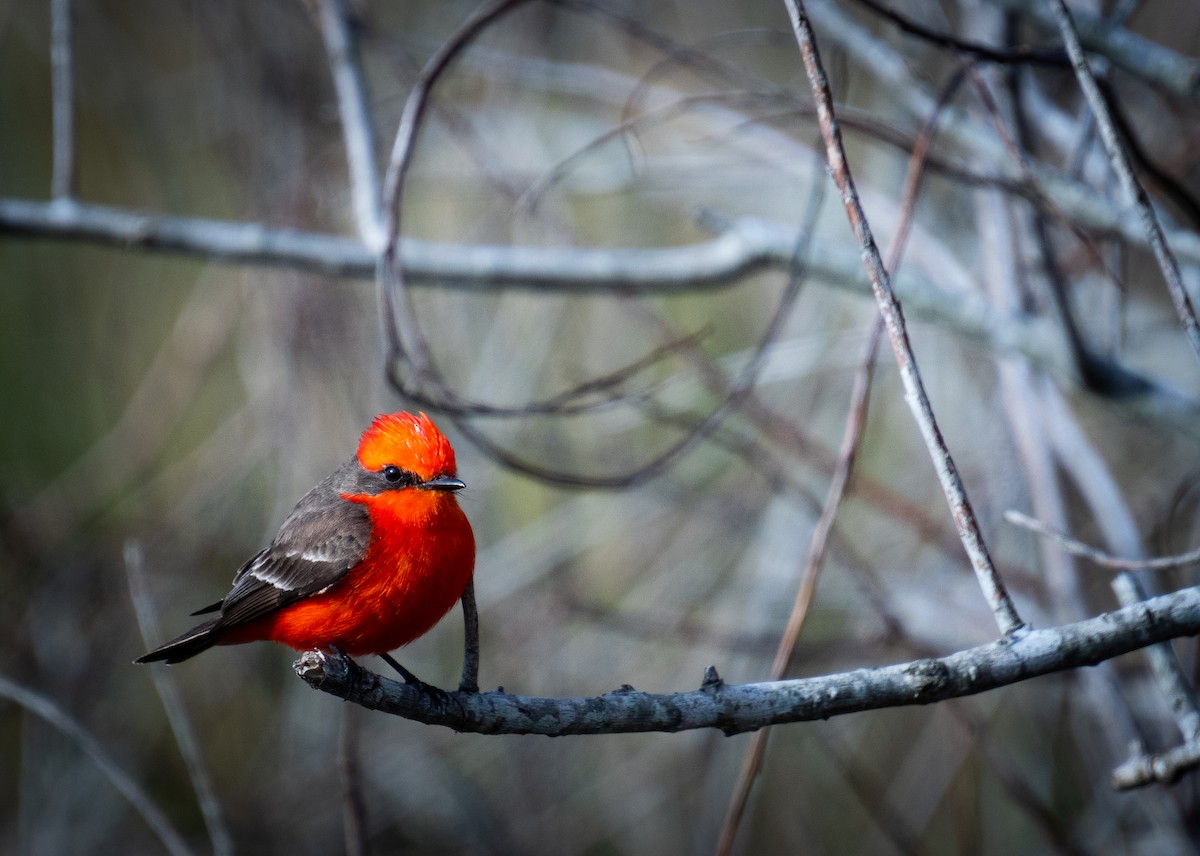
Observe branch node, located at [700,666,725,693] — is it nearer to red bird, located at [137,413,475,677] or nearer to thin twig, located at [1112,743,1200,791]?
red bird, located at [137,413,475,677]

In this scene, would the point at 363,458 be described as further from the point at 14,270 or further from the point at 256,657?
the point at 14,270

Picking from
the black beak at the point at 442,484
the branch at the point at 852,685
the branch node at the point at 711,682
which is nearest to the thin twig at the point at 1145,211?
the branch at the point at 852,685

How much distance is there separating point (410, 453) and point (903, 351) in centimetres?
147

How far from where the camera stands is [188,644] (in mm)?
2857

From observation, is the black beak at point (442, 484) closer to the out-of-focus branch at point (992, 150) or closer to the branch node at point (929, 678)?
the branch node at point (929, 678)

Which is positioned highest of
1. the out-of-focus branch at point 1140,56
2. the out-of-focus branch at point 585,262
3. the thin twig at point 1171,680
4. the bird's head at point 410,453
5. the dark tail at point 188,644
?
the out-of-focus branch at point 1140,56

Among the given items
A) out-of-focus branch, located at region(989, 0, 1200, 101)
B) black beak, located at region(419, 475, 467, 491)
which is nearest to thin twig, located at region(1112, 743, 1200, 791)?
black beak, located at region(419, 475, 467, 491)

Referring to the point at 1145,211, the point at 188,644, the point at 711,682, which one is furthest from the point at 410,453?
the point at 1145,211

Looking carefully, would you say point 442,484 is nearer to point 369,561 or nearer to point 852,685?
point 369,561

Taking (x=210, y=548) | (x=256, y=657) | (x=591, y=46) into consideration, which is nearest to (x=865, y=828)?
(x=256, y=657)

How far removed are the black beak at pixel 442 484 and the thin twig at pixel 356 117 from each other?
1.34 metres

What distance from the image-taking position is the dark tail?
9.01ft

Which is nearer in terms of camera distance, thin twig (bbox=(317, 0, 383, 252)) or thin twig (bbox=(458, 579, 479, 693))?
thin twig (bbox=(458, 579, 479, 693))

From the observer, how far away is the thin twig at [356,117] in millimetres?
3943
